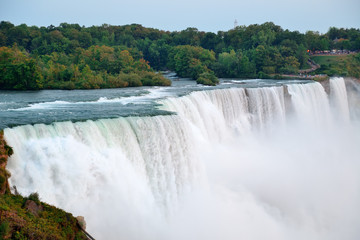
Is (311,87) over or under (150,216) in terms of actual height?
over

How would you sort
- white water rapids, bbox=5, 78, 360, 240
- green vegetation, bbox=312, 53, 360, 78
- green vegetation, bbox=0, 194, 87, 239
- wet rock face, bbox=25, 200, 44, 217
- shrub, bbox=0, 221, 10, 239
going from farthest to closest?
green vegetation, bbox=312, 53, 360, 78 < white water rapids, bbox=5, 78, 360, 240 < wet rock face, bbox=25, 200, 44, 217 < green vegetation, bbox=0, 194, 87, 239 < shrub, bbox=0, 221, 10, 239

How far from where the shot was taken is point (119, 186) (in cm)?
1330

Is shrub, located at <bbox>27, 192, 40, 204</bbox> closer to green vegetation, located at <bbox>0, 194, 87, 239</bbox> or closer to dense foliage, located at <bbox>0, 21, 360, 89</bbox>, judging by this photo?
green vegetation, located at <bbox>0, 194, 87, 239</bbox>

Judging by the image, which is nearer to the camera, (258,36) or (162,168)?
(162,168)

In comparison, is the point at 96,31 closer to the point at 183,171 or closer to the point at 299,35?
the point at 299,35

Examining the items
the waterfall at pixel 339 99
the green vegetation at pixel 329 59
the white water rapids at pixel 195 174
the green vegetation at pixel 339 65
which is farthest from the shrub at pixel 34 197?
the green vegetation at pixel 329 59

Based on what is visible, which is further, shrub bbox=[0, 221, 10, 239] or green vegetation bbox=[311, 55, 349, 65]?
green vegetation bbox=[311, 55, 349, 65]

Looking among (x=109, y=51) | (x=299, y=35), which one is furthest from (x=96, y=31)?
(x=299, y=35)

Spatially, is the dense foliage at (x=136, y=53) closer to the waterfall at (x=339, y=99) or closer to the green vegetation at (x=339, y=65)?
the green vegetation at (x=339, y=65)

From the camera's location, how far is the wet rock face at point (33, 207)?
32.4 ft

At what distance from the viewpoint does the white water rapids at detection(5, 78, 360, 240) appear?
12.2 metres

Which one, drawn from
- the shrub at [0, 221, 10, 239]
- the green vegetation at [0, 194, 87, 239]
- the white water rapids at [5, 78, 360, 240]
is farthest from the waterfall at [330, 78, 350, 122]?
the shrub at [0, 221, 10, 239]

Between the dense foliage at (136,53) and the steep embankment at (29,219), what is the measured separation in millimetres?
19973

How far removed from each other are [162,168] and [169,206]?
135 centimetres
